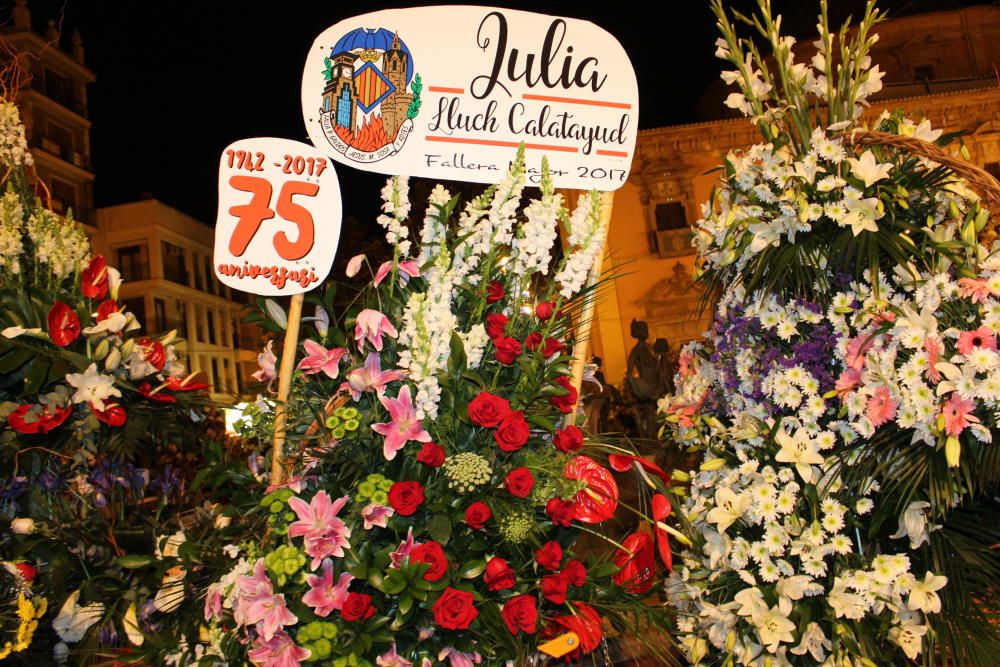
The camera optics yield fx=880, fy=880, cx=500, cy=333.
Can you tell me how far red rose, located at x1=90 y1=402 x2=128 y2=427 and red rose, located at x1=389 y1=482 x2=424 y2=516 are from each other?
1.16 metres

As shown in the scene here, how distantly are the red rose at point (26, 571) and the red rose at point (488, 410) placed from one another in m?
1.39

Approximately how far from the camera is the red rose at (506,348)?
173cm

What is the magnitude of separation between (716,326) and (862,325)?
422 millimetres

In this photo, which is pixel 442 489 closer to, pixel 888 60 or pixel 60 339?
pixel 60 339

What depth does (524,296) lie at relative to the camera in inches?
75.7

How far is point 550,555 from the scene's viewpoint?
168 cm

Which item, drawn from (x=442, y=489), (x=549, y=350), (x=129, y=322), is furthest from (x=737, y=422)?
(x=129, y=322)

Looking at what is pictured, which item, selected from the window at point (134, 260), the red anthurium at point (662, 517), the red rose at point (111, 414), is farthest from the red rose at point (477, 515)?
the window at point (134, 260)

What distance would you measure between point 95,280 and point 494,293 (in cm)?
134

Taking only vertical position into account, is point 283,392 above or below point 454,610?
above

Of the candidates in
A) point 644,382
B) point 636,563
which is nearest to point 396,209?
point 636,563

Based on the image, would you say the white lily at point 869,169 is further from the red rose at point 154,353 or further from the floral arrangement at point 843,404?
the red rose at point 154,353

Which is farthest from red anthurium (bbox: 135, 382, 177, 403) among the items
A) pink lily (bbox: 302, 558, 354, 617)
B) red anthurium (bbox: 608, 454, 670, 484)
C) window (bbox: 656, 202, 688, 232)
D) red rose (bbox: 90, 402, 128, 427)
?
window (bbox: 656, 202, 688, 232)

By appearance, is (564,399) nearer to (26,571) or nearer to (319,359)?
(319,359)
